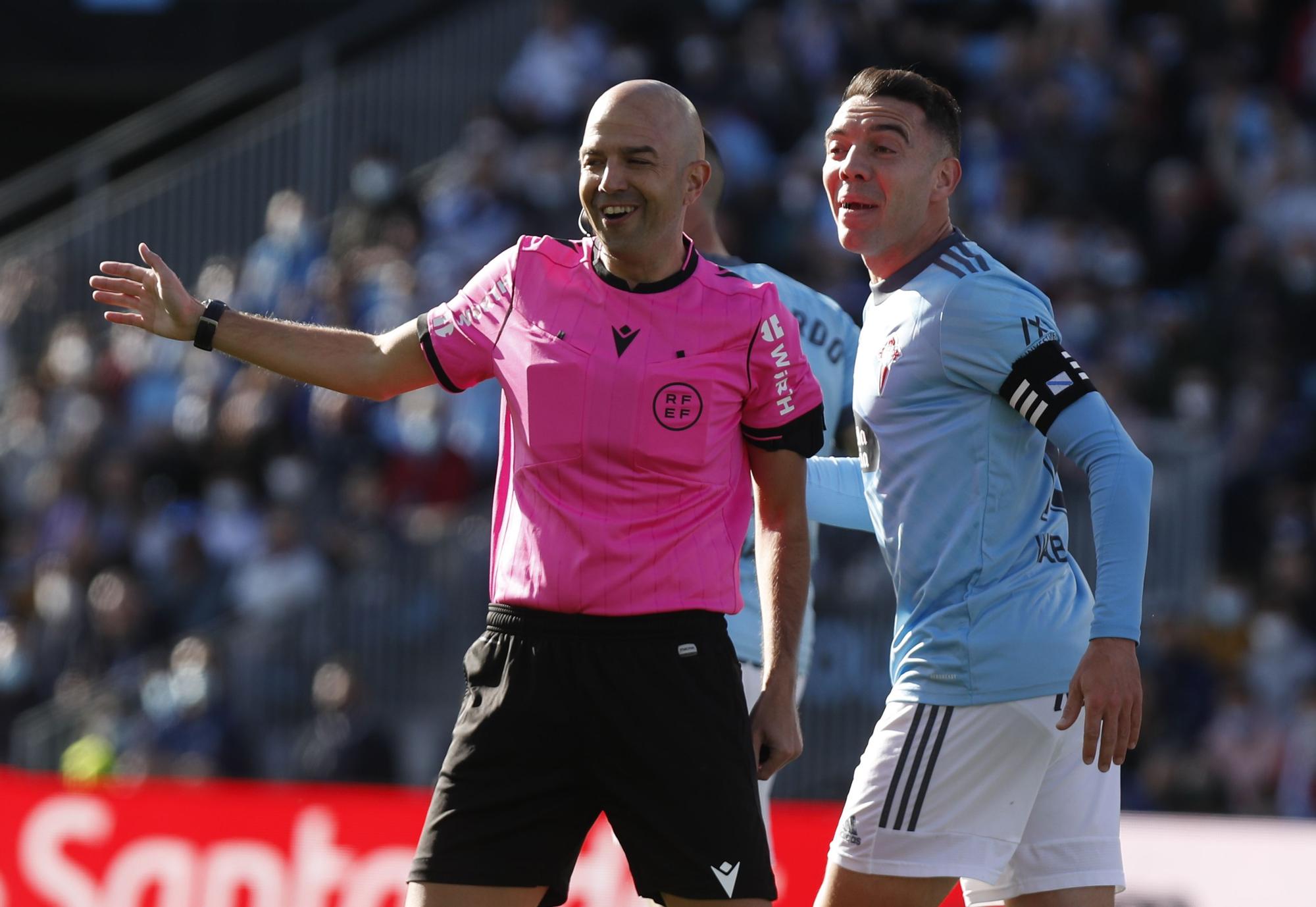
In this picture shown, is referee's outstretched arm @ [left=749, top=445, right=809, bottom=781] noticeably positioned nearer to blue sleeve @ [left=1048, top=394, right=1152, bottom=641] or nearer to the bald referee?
blue sleeve @ [left=1048, top=394, right=1152, bottom=641]

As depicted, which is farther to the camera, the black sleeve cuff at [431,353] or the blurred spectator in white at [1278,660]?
the blurred spectator in white at [1278,660]

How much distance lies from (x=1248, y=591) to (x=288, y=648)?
20.3 feet

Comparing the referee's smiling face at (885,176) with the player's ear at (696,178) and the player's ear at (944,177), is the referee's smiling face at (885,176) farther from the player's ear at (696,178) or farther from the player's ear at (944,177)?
the player's ear at (696,178)

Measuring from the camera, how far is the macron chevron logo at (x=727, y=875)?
389 centimetres

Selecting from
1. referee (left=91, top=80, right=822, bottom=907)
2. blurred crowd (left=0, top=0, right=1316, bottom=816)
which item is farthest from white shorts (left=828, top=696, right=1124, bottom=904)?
blurred crowd (left=0, top=0, right=1316, bottom=816)

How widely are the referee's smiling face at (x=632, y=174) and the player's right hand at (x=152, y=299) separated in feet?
2.93

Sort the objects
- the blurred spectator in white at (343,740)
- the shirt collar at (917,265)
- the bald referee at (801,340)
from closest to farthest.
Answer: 1. the shirt collar at (917,265)
2. the bald referee at (801,340)
3. the blurred spectator in white at (343,740)

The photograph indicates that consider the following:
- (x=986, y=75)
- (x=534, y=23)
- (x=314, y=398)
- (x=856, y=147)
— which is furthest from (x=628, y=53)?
(x=856, y=147)

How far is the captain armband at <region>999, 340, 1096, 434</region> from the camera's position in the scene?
154 inches

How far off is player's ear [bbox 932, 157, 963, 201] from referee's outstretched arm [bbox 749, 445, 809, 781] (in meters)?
0.74

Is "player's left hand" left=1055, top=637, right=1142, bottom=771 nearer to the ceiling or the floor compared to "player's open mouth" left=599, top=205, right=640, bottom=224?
nearer to the floor

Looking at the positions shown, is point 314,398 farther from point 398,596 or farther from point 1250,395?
point 1250,395

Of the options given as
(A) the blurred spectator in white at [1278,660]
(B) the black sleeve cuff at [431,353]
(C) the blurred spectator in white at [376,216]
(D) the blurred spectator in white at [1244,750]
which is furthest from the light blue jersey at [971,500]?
(C) the blurred spectator in white at [376,216]

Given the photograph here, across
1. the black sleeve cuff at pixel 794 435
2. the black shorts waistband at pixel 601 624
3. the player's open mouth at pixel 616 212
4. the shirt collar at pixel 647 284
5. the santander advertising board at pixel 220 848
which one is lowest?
the santander advertising board at pixel 220 848
